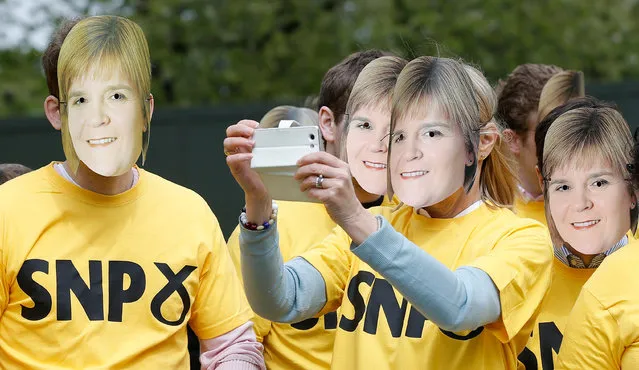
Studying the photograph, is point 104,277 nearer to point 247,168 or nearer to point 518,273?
point 247,168

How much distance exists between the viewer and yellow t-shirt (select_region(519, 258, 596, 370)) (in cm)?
320

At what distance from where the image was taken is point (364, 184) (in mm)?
3008

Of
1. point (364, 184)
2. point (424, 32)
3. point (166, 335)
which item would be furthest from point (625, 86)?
point (166, 335)

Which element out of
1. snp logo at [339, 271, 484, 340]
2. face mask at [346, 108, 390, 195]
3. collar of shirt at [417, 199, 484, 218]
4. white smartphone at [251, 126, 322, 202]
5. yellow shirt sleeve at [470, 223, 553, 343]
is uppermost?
white smartphone at [251, 126, 322, 202]

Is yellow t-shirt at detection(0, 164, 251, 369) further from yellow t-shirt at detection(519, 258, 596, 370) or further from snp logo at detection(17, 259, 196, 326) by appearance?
yellow t-shirt at detection(519, 258, 596, 370)

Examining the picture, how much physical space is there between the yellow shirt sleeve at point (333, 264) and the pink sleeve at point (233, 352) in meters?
0.27

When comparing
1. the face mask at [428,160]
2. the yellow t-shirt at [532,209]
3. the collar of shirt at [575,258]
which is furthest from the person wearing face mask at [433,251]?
the yellow t-shirt at [532,209]

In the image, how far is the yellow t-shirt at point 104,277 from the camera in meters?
2.79

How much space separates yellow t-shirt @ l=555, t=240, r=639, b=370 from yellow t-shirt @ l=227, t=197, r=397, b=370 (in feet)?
2.74

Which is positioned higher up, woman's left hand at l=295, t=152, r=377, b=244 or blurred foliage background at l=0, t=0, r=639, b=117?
woman's left hand at l=295, t=152, r=377, b=244

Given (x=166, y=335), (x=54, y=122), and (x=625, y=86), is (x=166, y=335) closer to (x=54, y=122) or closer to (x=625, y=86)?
(x=54, y=122)

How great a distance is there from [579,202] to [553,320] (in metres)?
0.38

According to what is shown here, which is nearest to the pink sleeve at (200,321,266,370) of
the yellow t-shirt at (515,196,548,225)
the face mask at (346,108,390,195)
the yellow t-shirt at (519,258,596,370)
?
the face mask at (346,108,390,195)

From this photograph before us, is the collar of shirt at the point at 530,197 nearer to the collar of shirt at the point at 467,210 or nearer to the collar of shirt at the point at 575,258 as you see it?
the collar of shirt at the point at 575,258
